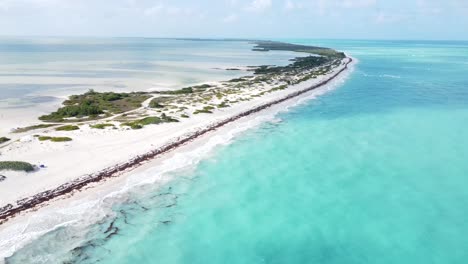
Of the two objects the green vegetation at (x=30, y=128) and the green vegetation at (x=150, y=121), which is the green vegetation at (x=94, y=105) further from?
the green vegetation at (x=150, y=121)

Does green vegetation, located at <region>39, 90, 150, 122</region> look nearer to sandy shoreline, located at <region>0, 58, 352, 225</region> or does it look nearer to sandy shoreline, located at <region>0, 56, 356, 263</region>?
sandy shoreline, located at <region>0, 58, 352, 225</region>

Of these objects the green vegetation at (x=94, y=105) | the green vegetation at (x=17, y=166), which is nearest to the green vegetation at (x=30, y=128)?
the green vegetation at (x=94, y=105)

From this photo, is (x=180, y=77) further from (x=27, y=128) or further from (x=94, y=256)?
(x=94, y=256)

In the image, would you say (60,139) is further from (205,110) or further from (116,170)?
(205,110)

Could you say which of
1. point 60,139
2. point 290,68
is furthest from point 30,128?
point 290,68

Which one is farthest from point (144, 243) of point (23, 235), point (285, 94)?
point (285, 94)

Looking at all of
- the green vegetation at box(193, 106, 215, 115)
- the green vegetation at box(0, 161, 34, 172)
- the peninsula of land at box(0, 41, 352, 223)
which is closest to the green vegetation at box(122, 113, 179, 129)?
the peninsula of land at box(0, 41, 352, 223)
